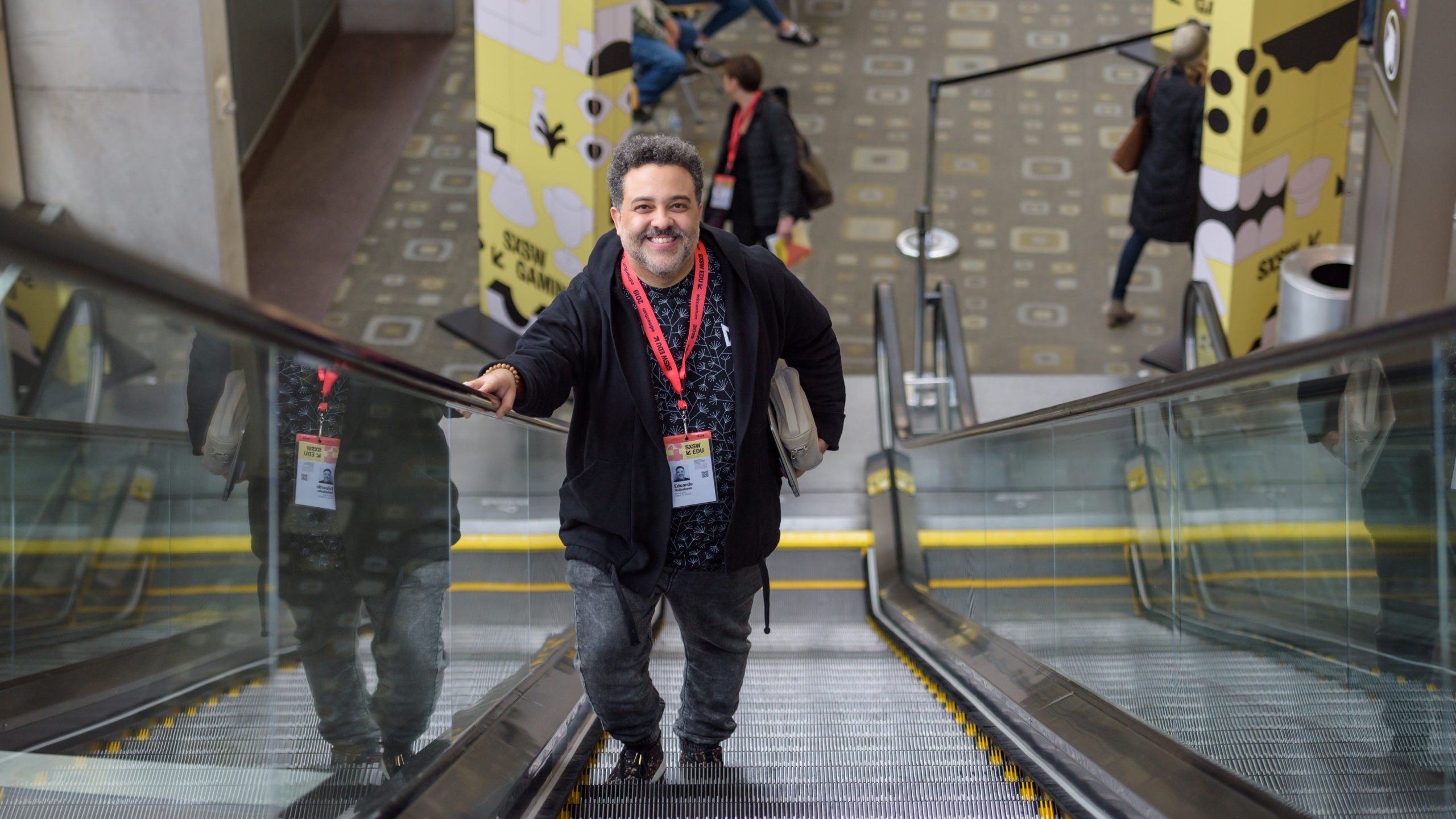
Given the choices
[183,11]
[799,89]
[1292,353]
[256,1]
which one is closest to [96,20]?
[183,11]

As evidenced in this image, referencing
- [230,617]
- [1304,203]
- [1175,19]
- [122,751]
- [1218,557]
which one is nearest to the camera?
[122,751]

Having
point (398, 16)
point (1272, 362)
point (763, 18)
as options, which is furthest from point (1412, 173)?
point (398, 16)

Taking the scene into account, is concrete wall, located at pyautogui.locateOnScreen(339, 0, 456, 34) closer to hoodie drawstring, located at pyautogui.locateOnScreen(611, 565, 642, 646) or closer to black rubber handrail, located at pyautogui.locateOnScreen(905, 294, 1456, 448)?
black rubber handrail, located at pyautogui.locateOnScreen(905, 294, 1456, 448)

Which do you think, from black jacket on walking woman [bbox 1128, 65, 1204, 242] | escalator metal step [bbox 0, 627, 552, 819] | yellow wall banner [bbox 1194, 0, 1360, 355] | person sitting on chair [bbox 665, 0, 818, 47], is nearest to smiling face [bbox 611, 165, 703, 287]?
escalator metal step [bbox 0, 627, 552, 819]

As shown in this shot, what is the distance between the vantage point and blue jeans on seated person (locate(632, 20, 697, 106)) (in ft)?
30.7

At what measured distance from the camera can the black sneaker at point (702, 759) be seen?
3334 mm

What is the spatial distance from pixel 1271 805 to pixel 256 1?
29.2ft

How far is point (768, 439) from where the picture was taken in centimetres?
300

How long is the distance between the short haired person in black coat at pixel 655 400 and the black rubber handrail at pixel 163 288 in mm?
644

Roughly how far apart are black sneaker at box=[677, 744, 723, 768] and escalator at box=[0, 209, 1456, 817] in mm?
26

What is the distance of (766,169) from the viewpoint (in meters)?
6.99

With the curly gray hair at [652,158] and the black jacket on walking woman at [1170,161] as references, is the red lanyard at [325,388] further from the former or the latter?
the black jacket on walking woman at [1170,161]

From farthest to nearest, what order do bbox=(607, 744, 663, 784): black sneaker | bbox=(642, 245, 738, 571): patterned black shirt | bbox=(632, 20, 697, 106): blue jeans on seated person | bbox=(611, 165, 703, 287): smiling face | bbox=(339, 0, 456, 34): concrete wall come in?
bbox=(339, 0, 456, 34): concrete wall
bbox=(632, 20, 697, 106): blue jeans on seated person
bbox=(607, 744, 663, 784): black sneaker
bbox=(642, 245, 738, 571): patterned black shirt
bbox=(611, 165, 703, 287): smiling face

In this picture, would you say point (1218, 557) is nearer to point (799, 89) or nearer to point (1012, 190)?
point (1012, 190)
